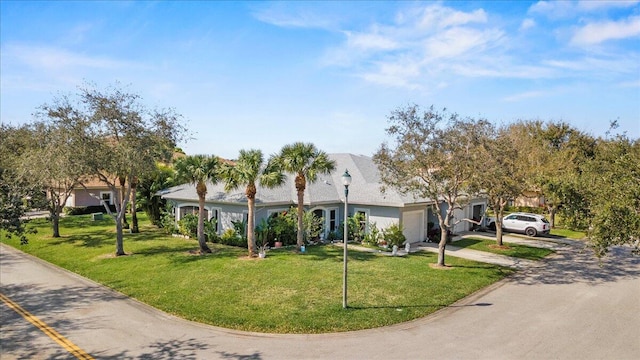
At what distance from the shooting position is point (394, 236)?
971 inches

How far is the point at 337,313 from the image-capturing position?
13.7 metres

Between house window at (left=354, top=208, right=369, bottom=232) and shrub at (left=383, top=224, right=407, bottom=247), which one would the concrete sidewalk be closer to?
shrub at (left=383, top=224, right=407, bottom=247)

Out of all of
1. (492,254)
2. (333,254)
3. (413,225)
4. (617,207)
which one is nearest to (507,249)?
(492,254)

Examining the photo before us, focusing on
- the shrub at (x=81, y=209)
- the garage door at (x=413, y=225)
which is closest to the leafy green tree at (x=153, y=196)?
the shrub at (x=81, y=209)

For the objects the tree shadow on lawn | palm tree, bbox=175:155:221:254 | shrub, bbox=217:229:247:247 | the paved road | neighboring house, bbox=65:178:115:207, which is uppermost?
palm tree, bbox=175:155:221:254

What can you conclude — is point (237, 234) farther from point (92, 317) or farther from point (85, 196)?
point (85, 196)

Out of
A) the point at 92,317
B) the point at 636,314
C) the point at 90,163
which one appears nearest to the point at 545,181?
the point at 636,314

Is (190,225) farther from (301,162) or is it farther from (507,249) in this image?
(507,249)

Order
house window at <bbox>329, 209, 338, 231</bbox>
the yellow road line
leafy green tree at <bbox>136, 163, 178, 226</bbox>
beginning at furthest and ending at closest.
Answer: leafy green tree at <bbox>136, 163, 178, 226</bbox> → house window at <bbox>329, 209, 338, 231</bbox> → the yellow road line

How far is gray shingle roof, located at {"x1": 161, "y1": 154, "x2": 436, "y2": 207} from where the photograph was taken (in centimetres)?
2584

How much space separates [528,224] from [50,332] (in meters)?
31.7

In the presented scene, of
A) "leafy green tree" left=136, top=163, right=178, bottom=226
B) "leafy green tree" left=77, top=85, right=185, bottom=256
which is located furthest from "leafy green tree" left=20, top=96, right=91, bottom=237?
"leafy green tree" left=136, top=163, right=178, bottom=226

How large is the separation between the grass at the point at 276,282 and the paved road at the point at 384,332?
2.45 feet

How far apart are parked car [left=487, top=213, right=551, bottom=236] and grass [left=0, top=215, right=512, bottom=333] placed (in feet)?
42.6
